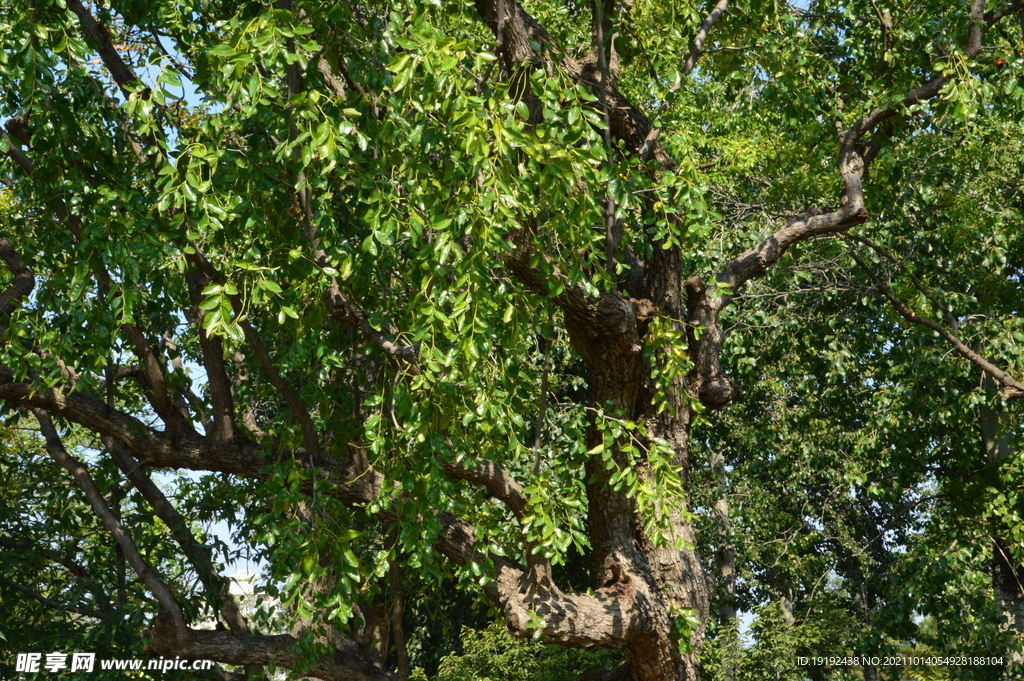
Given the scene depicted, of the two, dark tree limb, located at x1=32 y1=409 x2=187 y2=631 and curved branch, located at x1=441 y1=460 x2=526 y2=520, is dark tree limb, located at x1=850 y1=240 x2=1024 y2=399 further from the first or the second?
dark tree limb, located at x1=32 y1=409 x2=187 y2=631

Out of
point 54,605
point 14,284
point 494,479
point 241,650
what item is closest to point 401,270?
point 494,479

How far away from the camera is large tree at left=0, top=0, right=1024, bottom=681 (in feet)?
14.1

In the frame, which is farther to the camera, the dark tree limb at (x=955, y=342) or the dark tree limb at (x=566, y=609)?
the dark tree limb at (x=955, y=342)

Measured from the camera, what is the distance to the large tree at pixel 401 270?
4.31 metres

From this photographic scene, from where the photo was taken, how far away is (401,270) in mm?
6066

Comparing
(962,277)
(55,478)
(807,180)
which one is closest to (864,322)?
(962,277)

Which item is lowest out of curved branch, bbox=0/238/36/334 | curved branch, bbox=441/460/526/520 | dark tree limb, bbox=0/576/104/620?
dark tree limb, bbox=0/576/104/620

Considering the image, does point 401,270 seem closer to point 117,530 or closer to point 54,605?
point 117,530

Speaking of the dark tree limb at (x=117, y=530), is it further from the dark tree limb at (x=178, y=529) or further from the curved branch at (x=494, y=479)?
the curved branch at (x=494, y=479)

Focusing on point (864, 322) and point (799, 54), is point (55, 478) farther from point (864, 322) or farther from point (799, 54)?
point (864, 322)

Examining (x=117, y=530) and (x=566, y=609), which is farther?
(x=117, y=530)

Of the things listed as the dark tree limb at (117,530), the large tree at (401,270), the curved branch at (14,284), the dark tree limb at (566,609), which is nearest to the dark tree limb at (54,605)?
the large tree at (401,270)

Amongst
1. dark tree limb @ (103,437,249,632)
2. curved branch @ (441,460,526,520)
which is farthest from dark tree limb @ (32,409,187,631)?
curved branch @ (441,460,526,520)

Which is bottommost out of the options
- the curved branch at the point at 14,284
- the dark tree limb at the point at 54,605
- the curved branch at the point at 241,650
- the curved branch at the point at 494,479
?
the curved branch at the point at 241,650
